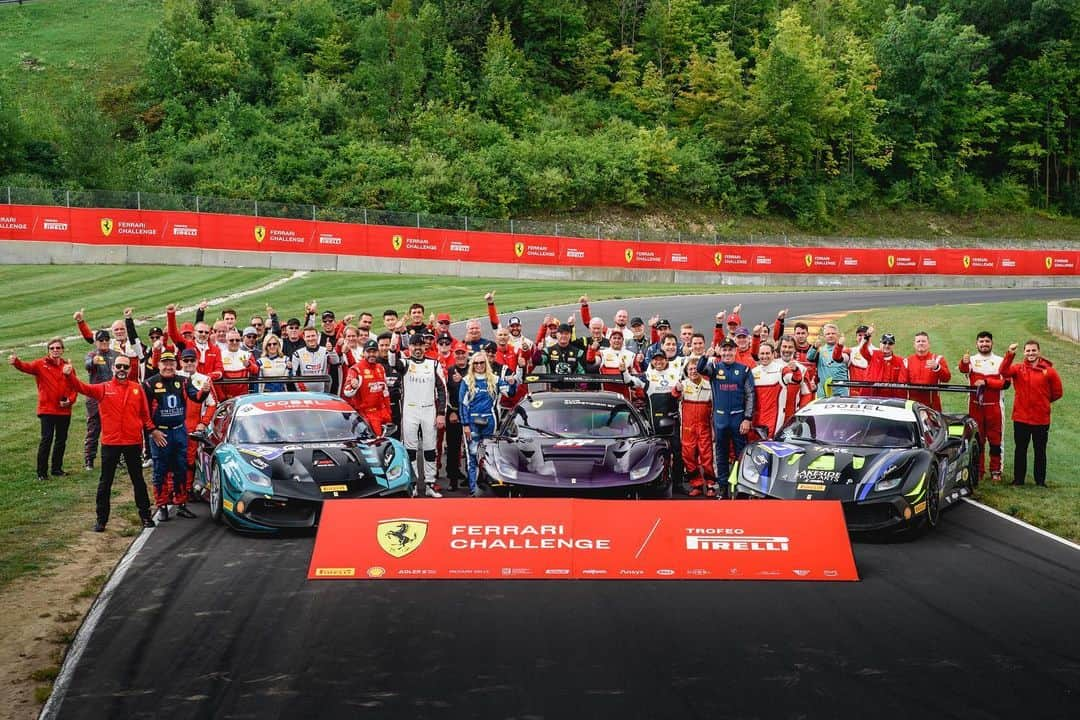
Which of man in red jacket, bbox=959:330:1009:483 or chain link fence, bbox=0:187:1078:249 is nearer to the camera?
man in red jacket, bbox=959:330:1009:483

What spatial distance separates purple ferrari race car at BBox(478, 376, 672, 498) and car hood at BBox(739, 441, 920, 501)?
3.46 feet

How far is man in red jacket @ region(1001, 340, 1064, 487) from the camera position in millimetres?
14648

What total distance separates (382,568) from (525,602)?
132 cm

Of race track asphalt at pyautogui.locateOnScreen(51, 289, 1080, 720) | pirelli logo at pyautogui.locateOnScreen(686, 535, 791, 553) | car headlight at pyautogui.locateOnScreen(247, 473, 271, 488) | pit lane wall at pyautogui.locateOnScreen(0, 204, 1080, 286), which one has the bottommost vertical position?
race track asphalt at pyautogui.locateOnScreen(51, 289, 1080, 720)

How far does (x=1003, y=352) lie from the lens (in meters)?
28.4

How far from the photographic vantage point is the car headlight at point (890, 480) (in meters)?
11.5

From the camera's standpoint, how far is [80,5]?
91.1 metres

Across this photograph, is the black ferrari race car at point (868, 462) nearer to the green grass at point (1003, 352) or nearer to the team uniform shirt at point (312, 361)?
the green grass at point (1003, 352)

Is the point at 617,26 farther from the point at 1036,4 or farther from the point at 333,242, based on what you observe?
the point at 333,242

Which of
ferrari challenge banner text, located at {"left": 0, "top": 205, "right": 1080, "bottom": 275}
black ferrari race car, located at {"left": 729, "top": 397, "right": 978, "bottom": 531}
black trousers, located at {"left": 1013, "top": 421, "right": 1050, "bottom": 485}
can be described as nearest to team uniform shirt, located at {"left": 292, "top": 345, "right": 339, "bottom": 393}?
black ferrari race car, located at {"left": 729, "top": 397, "right": 978, "bottom": 531}

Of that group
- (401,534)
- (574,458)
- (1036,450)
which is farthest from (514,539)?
(1036,450)

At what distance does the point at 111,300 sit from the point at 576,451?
25130 mm

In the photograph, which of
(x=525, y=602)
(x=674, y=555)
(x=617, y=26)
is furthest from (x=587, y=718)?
(x=617, y=26)

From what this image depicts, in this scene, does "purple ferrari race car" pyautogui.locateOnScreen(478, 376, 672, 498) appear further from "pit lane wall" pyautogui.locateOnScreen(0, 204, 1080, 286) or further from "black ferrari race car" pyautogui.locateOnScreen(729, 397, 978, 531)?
"pit lane wall" pyautogui.locateOnScreen(0, 204, 1080, 286)
